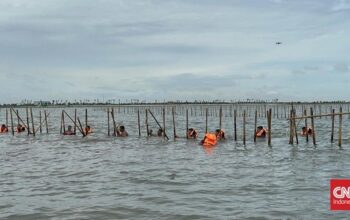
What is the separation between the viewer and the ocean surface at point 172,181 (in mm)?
13680

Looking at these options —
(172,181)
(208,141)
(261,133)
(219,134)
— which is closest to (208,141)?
(208,141)

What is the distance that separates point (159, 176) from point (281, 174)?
4.52 meters

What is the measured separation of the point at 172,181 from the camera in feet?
59.7

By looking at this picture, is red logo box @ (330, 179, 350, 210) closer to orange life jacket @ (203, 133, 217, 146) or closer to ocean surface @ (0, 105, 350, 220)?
ocean surface @ (0, 105, 350, 220)

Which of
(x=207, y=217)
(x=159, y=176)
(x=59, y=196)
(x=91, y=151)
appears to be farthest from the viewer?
(x=91, y=151)

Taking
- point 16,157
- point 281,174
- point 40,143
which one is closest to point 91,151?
point 16,157

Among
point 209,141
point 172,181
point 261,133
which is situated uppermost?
point 261,133

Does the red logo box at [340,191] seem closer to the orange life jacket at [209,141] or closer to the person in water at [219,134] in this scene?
the orange life jacket at [209,141]

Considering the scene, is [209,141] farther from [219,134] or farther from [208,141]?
[219,134]

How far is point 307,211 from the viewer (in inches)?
527

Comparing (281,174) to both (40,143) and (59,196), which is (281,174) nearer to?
(59,196)

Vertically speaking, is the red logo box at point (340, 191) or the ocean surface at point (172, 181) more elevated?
the red logo box at point (340, 191)

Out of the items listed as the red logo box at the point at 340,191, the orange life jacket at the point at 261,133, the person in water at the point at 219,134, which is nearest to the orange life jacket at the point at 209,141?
the person in water at the point at 219,134

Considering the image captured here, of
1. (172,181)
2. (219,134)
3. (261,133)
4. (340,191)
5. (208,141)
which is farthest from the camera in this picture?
(261,133)
